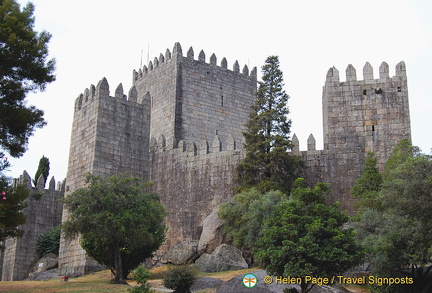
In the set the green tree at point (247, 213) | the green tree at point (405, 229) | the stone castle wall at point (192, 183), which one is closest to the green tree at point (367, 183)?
the green tree at point (247, 213)

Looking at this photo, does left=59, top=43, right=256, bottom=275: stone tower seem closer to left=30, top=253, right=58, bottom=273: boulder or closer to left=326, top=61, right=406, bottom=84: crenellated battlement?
left=30, top=253, right=58, bottom=273: boulder

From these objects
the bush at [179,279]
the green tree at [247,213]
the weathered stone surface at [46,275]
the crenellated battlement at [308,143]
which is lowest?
the weathered stone surface at [46,275]

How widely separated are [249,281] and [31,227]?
2011 cm

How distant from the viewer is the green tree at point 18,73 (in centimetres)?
1692

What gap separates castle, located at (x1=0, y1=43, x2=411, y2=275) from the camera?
25297 mm

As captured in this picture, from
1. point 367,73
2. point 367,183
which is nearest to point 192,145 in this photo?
point 367,73

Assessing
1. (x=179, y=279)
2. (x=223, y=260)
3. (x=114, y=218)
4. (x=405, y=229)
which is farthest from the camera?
(x=223, y=260)

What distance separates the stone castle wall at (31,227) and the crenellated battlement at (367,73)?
597 inches

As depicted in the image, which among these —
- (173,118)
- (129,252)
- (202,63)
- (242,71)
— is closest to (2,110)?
(129,252)

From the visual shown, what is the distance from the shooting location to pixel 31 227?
1281 inches

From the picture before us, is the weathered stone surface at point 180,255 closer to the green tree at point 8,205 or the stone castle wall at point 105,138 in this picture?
the stone castle wall at point 105,138

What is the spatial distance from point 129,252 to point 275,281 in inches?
271

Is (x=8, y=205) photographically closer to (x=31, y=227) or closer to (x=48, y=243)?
(x=48, y=243)

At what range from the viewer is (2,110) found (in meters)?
16.8
